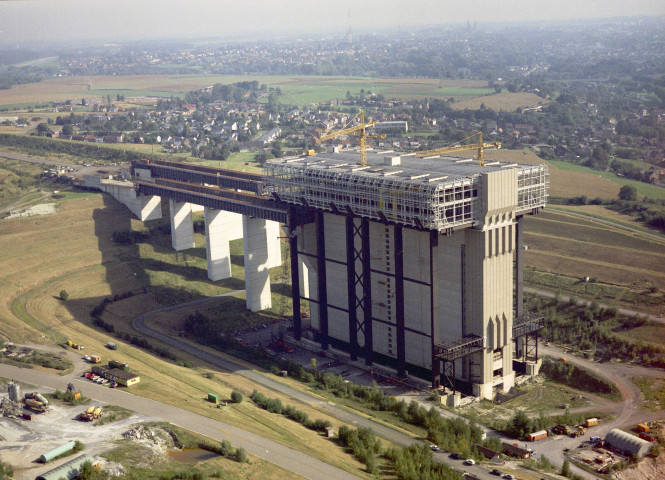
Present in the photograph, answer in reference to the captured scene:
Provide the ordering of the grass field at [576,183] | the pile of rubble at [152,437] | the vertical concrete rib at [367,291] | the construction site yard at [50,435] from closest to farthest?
the construction site yard at [50,435], the pile of rubble at [152,437], the vertical concrete rib at [367,291], the grass field at [576,183]

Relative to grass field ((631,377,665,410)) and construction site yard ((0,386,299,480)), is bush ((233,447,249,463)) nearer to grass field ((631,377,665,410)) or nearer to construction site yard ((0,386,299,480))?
construction site yard ((0,386,299,480))

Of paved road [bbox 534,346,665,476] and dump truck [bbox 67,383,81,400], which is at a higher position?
dump truck [bbox 67,383,81,400]

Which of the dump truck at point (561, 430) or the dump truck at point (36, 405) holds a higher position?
the dump truck at point (36, 405)

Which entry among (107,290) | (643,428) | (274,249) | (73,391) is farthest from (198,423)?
(274,249)

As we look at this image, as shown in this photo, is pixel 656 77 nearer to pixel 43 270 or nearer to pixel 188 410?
pixel 43 270

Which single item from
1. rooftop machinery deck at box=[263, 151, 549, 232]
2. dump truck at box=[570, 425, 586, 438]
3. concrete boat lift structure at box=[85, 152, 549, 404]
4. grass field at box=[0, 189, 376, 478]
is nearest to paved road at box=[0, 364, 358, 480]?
grass field at box=[0, 189, 376, 478]

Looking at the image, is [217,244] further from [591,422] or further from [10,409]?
[591,422]

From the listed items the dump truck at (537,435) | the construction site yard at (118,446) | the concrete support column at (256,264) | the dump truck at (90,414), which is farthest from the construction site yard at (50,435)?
the concrete support column at (256,264)

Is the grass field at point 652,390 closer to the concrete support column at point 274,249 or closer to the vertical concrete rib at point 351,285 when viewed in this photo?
the vertical concrete rib at point 351,285
